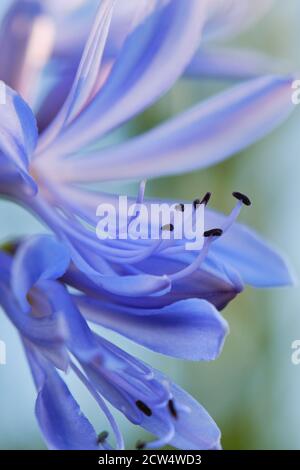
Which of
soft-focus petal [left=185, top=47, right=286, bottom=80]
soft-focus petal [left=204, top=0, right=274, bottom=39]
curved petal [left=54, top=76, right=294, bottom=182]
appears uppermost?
soft-focus petal [left=204, top=0, right=274, bottom=39]

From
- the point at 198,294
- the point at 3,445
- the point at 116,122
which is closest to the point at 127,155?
the point at 116,122

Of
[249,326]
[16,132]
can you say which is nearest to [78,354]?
[16,132]

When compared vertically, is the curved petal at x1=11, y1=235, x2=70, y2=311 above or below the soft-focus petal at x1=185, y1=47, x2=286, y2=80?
below

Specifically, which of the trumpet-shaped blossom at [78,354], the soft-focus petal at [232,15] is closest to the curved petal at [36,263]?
the trumpet-shaped blossom at [78,354]

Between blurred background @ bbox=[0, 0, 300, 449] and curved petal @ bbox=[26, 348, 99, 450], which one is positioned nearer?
curved petal @ bbox=[26, 348, 99, 450]

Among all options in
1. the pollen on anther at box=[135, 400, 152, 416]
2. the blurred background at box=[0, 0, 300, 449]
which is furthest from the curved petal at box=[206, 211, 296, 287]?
the pollen on anther at box=[135, 400, 152, 416]

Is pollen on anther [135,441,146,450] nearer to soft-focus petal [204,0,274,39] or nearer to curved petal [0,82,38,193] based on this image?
curved petal [0,82,38,193]

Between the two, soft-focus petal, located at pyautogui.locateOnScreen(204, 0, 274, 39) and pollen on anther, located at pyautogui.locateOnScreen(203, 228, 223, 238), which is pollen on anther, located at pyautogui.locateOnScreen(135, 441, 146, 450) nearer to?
pollen on anther, located at pyautogui.locateOnScreen(203, 228, 223, 238)

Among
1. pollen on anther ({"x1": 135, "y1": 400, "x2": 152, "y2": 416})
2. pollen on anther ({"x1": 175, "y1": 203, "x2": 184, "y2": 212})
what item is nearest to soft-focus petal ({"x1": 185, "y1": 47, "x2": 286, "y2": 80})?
pollen on anther ({"x1": 175, "y1": 203, "x2": 184, "y2": 212})

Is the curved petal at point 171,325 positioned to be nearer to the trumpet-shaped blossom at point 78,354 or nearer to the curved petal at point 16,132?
the trumpet-shaped blossom at point 78,354
